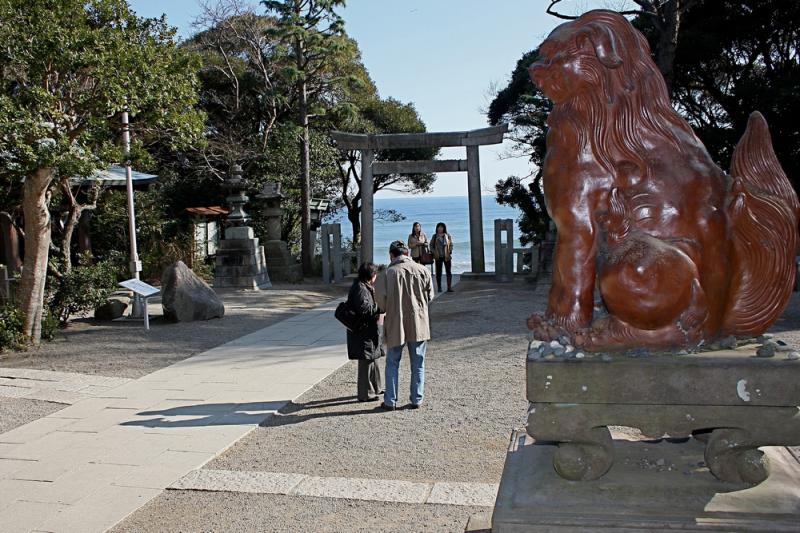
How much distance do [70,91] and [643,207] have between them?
25.8 feet

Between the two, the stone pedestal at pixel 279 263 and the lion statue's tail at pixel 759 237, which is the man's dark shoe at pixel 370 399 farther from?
the stone pedestal at pixel 279 263

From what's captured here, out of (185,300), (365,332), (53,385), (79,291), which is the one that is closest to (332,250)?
(185,300)

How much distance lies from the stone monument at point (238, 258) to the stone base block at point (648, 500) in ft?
43.6

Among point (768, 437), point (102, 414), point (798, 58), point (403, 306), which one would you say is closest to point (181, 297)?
Answer: point (102, 414)

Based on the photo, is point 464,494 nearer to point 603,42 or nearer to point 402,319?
point 402,319

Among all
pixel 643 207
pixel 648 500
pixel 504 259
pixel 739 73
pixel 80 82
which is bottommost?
pixel 648 500

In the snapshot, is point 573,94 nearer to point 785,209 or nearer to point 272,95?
point 785,209

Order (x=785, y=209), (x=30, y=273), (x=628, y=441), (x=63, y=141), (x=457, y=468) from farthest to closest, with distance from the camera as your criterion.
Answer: (x=30, y=273) < (x=63, y=141) < (x=457, y=468) < (x=628, y=441) < (x=785, y=209)

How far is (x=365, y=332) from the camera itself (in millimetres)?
6023

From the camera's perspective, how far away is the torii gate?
16.0 meters

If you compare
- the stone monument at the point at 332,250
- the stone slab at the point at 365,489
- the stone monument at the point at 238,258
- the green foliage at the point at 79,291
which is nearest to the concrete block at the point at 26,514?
the stone slab at the point at 365,489

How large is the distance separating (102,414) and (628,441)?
461 centimetres

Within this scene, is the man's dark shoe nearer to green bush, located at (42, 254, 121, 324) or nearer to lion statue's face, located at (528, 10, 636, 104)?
lion statue's face, located at (528, 10, 636, 104)

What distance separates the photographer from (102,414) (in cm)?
589
